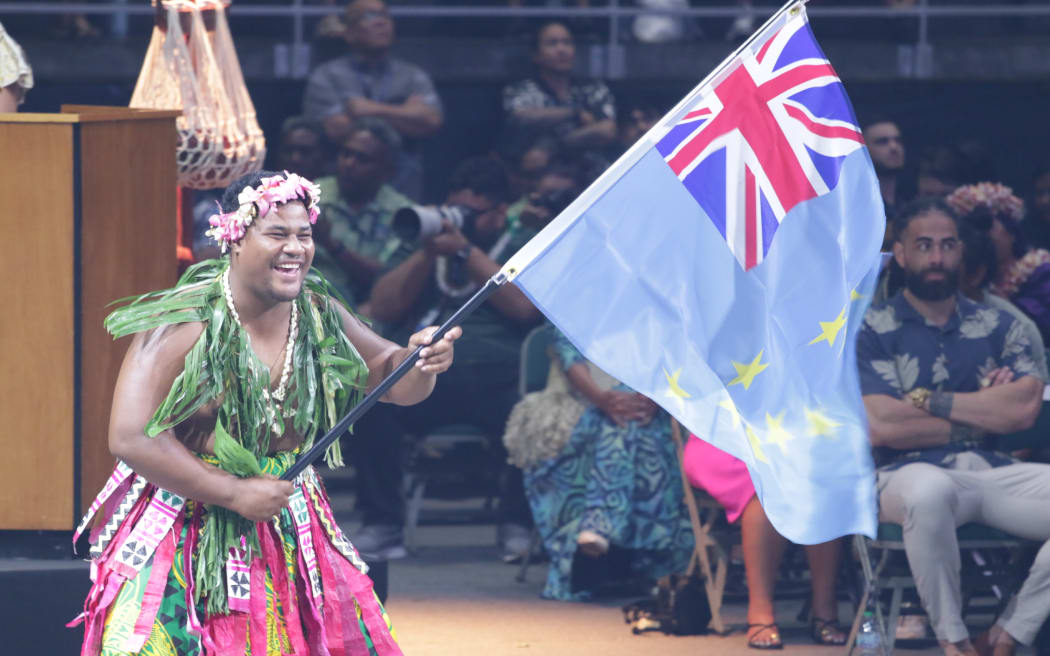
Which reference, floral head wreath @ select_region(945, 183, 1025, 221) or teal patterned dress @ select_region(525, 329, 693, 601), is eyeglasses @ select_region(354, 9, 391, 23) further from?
floral head wreath @ select_region(945, 183, 1025, 221)

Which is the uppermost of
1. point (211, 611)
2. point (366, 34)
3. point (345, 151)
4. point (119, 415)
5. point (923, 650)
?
point (366, 34)

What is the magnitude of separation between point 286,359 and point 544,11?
19.4 feet

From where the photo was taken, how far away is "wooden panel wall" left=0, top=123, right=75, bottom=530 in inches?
199

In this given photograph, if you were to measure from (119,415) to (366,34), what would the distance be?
5.49m

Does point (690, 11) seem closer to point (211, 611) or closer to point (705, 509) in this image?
point (705, 509)

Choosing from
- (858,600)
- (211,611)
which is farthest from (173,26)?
(858,600)

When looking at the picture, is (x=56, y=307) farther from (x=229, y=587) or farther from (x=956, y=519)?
(x=956, y=519)

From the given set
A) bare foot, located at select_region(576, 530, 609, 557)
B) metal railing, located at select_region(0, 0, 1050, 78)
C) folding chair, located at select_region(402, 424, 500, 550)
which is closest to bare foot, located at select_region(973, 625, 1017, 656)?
bare foot, located at select_region(576, 530, 609, 557)

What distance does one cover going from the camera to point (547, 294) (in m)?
4.27

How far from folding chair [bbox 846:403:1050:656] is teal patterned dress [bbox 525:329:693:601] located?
3.10 feet

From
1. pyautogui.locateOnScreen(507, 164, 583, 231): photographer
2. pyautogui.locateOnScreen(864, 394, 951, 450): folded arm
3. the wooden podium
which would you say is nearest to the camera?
the wooden podium

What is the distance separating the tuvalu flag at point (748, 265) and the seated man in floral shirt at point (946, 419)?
1.93 meters

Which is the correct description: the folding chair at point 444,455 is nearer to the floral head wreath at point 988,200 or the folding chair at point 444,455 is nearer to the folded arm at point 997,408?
the floral head wreath at point 988,200

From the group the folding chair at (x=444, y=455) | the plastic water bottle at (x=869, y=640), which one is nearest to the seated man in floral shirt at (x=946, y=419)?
the plastic water bottle at (x=869, y=640)
